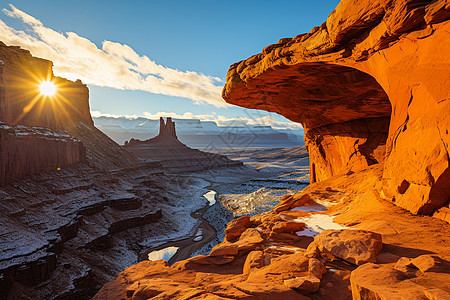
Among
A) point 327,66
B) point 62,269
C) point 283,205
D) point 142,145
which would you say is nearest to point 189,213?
point 62,269

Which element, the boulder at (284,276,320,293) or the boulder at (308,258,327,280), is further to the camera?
the boulder at (308,258,327,280)

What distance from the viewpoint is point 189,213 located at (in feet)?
114

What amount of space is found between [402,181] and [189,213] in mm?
31398

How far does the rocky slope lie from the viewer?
3.53m

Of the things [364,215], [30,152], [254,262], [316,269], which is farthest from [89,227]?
[316,269]

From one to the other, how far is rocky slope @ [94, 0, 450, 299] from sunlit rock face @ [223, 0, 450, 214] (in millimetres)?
25

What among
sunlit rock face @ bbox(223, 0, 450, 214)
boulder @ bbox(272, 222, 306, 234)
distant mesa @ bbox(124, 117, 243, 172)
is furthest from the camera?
distant mesa @ bbox(124, 117, 243, 172)

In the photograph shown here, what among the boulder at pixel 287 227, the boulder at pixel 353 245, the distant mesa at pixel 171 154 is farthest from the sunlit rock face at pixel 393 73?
the distant mesa at pixel 171 154

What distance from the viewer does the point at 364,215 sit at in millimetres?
6352

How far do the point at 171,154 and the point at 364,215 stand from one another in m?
67.2

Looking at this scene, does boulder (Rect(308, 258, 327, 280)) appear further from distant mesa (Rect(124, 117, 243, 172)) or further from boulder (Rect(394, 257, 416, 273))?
distant mesa (Rect(124, 117, 243, 172))

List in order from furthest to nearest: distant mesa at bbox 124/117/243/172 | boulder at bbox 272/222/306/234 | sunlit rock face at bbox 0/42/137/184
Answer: distant mesa at bbox 124/117/243/172, sunlit rock face at bbox 0/42/137/184, boulder at bbox 272/222/306/234

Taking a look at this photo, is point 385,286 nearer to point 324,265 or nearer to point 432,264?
point 432,264

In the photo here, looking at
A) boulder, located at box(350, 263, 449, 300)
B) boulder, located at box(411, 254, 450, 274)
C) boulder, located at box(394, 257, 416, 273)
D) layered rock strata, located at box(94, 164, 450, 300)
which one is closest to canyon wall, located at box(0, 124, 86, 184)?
layered rock strata, located at box(94, 164, 450, 300)
